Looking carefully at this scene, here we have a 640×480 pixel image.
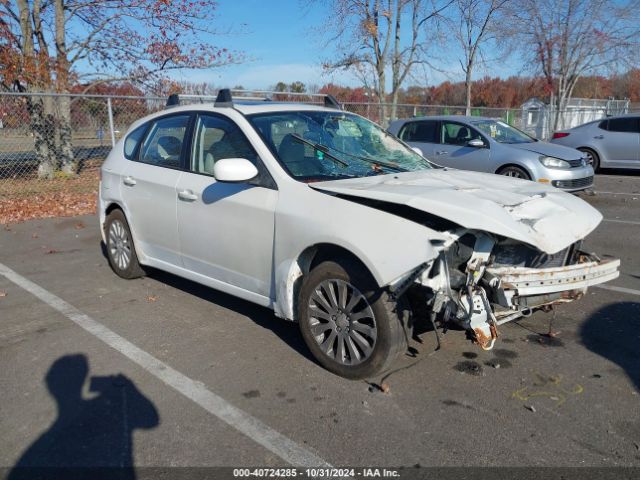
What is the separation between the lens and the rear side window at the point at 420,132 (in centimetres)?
1084

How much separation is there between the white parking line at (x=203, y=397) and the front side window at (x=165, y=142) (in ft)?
5.03

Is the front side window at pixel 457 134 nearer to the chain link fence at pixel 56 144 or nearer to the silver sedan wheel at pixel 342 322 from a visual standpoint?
the chain link fence at pixel 56 144

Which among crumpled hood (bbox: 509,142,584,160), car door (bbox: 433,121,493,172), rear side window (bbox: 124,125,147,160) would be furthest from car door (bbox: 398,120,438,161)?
rear side window (bbox: 124,125,147,160)

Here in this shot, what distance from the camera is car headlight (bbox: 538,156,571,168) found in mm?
9680

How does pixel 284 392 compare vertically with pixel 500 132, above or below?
below

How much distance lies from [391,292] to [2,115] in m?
11.2

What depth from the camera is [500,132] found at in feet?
34.8

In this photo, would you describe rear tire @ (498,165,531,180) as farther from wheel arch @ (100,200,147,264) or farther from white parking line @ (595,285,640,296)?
wheel arch @ (100,200,147,264)

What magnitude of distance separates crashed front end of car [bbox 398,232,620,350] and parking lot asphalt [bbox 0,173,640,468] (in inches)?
20.2

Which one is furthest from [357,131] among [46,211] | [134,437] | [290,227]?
[46,211]

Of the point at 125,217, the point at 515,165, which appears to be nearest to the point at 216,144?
the point at 125,217

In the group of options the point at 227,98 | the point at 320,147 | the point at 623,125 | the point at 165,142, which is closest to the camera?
the point at 320,147

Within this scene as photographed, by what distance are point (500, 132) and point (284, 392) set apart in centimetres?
859

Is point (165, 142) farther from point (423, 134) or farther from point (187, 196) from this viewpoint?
point (423, 134)
